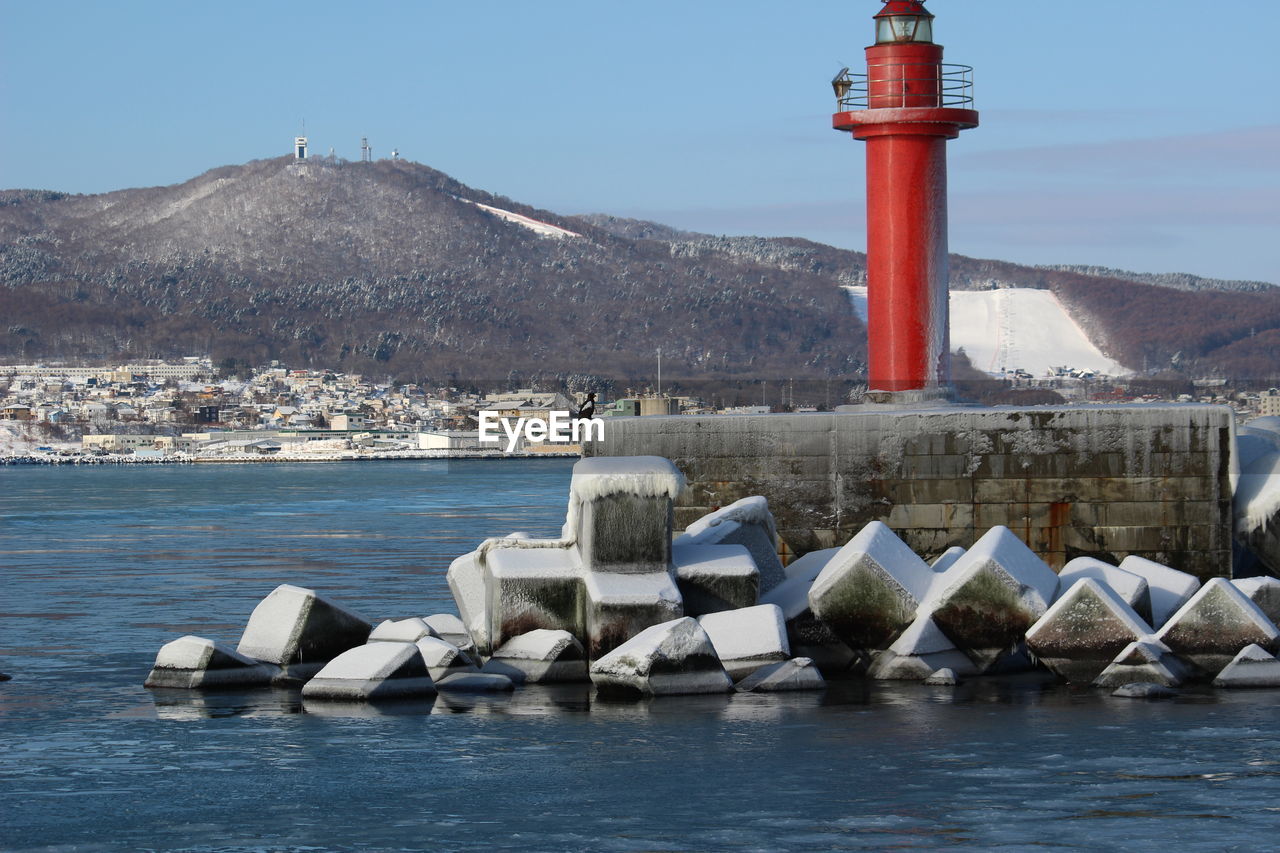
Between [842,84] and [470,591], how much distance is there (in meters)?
6.27

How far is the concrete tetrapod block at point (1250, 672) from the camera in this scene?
30.5 feet

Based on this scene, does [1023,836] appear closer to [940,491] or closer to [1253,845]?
[1253,845]

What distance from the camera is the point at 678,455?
12.4m

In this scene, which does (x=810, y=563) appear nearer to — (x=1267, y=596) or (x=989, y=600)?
(x=989, y=600)

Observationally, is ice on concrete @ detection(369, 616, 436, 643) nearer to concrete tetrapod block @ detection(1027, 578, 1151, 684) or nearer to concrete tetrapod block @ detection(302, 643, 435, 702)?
concrete tetrapod block @ detection(302, 643, 435, 702)

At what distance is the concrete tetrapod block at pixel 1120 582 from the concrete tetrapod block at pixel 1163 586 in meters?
0.11

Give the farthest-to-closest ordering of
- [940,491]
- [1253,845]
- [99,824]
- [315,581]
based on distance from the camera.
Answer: [315,581] → [940,491] → [99,824] → [1253,845]

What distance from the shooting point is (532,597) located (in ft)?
32.1

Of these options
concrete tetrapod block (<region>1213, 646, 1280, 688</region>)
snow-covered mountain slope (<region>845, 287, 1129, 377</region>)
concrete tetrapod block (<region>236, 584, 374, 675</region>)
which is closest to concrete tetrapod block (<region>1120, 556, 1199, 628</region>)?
concrete tetrapod block (<region>1213, 646, 1280, 688</region>)

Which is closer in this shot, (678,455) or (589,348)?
(678,455)

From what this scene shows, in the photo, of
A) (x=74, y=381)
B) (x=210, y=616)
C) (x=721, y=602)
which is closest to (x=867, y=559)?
(x=721, y=602)

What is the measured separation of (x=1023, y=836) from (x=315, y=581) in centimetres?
1113

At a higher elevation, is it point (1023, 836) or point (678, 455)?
point (678, 455)

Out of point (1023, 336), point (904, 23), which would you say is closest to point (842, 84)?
point (904, 23)
